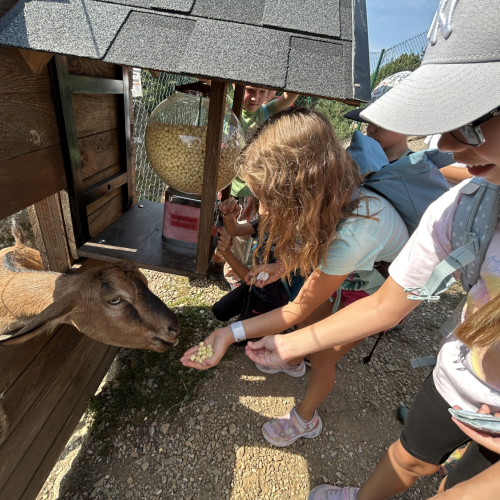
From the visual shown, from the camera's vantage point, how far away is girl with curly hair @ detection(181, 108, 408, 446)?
1511 mm

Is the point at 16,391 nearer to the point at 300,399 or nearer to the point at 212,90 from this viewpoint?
the point at 212,90

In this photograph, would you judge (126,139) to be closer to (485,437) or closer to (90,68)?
(90,68)

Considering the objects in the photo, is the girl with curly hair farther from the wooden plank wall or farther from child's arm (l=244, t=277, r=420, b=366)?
the wooden plank wall

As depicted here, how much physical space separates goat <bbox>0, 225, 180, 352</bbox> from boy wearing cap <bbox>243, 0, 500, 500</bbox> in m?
0.68

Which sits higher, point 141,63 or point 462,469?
point 141,63

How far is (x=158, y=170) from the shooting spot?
2021 mm

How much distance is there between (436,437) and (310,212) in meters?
1.27

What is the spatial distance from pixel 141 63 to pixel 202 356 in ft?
5.12

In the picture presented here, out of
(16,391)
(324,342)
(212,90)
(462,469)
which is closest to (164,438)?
(16,391)

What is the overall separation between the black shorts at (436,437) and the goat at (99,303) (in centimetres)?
148

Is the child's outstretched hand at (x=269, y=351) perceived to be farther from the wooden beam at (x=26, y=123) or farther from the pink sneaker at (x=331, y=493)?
the wooden beam at (x=26, y=123)

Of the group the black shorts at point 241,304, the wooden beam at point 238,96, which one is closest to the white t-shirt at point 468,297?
the black shorts at point 241,304

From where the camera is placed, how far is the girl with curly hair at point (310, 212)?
151 cm

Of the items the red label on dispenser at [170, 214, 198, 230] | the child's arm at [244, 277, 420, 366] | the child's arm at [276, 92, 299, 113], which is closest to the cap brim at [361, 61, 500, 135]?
the child's arm at [244, 277, 420, 366]
